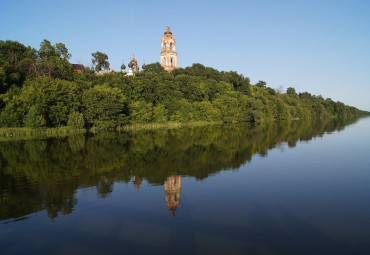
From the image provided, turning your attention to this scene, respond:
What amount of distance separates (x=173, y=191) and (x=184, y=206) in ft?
6.67

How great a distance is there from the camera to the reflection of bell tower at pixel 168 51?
93.8m

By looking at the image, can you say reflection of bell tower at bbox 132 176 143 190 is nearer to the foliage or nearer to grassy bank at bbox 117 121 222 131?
the foliage

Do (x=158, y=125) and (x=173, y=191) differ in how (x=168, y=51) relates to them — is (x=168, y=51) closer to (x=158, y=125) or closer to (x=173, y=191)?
(x=158, y=125)

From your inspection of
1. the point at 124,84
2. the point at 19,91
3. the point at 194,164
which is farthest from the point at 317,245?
the point at 124,84

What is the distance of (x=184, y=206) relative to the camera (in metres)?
11.3

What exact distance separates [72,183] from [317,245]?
484 inches

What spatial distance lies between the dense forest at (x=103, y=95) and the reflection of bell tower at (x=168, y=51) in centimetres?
948

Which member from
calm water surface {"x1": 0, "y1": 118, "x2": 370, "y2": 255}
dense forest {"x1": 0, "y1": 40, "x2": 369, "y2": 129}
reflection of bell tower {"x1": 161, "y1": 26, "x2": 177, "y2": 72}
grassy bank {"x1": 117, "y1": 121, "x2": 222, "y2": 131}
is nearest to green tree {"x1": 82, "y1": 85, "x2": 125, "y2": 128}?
dense forest {"x1": 0, "y1": 40, "x2": 369, "y2": 129}

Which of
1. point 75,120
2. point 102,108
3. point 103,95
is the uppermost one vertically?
point 103,95

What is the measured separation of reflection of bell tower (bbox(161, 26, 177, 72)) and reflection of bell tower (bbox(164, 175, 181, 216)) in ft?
268

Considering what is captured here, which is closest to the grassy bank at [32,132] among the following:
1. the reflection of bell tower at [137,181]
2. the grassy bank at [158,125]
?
the grassy bank at [158,125]

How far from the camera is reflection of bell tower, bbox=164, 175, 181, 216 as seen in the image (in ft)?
37.5

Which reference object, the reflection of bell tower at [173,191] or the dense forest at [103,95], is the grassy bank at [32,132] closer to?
the dense forest at [103,95]

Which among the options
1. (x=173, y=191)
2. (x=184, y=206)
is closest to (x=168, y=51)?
(x=173, y=191)
